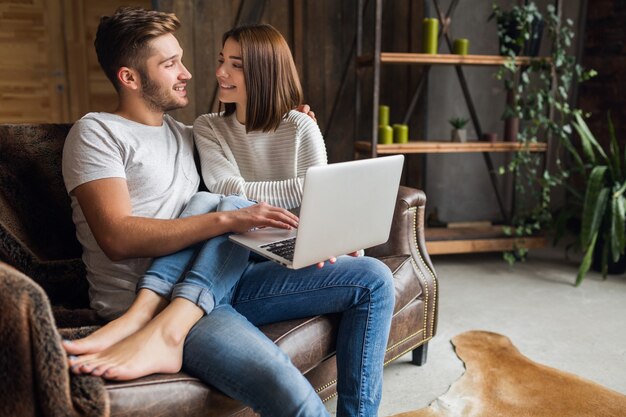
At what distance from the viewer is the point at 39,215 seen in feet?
5.19

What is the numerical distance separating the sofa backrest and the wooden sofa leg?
1.14m

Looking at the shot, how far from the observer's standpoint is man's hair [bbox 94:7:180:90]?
1457 millimetres

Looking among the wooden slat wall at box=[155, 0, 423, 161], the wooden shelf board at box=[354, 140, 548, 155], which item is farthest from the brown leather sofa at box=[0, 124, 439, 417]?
the wooden slat wall at box=[155, 0, 423, 161]

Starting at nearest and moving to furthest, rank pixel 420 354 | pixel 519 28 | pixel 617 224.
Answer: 1. pixel 420 354
2. pixel 617 224
3. pixel 519 28

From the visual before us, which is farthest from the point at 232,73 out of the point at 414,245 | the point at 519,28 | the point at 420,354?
the point at 519,28

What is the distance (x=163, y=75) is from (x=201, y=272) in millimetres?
565

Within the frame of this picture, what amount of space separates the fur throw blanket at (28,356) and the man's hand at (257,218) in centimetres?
47

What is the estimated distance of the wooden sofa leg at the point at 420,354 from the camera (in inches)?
80.3

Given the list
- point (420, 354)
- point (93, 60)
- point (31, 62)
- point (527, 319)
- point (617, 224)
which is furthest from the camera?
point (93, 60)

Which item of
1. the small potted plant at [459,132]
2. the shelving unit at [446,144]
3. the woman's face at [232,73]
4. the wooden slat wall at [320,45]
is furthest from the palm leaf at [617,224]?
the woman's face at [232,73]

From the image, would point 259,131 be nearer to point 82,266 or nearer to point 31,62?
point 82,266

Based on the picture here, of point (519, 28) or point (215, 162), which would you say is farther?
point (519, 28)

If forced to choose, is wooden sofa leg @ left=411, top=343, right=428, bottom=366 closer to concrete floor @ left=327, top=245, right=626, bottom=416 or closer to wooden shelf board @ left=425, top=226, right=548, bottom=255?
concrete floor @ left=327, top=245, right=626, bottom=416

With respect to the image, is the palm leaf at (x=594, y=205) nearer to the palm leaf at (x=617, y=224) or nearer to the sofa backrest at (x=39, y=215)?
the palm leaf at (x=617, y=224)
